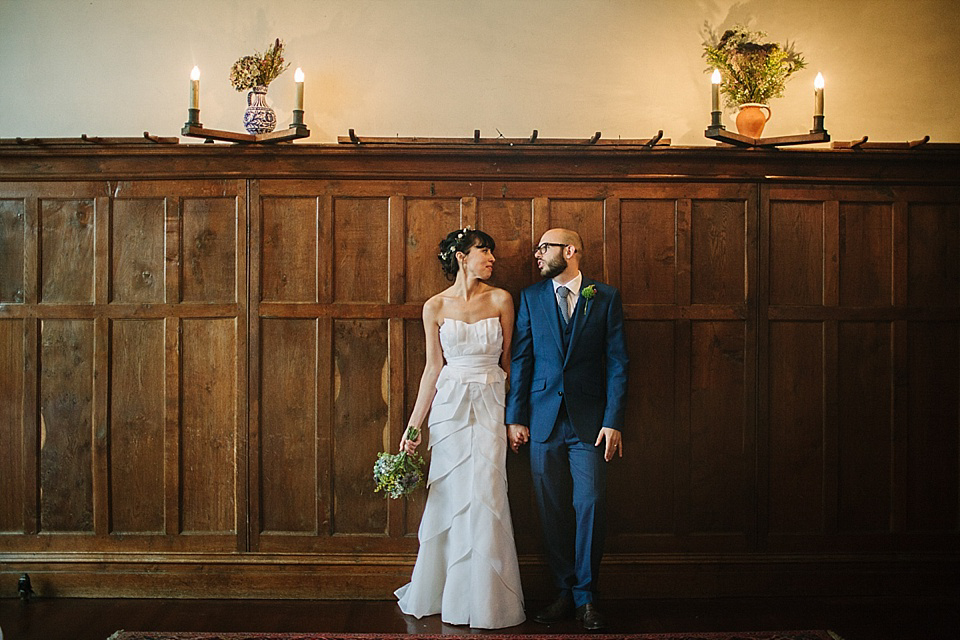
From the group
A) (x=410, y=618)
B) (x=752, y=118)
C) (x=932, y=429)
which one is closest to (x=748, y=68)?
(x=752, y=118)

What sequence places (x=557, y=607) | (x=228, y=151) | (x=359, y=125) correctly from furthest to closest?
(x=359, y=125) < (x=228, y=151) < (x=557, y=607)

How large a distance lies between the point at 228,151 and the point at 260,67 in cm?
59

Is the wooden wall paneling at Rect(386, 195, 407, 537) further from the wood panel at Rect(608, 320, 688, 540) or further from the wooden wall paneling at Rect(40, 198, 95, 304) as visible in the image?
the wooden wall paneling at Rect(40, 198, 95, 304)

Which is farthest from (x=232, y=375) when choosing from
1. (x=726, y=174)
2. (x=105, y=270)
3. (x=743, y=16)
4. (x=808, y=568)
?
(x=743, y=16)

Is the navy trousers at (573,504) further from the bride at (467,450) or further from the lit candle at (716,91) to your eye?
the lit candle at (716,91)

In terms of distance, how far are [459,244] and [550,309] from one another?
62cm

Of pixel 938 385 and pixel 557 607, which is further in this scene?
pixel 938 385

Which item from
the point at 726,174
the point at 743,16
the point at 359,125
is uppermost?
the point at 743,16

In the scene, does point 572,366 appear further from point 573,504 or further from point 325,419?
point 325,419

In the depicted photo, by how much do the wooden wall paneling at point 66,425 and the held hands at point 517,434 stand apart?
8.16ft

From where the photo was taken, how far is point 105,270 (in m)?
4.20

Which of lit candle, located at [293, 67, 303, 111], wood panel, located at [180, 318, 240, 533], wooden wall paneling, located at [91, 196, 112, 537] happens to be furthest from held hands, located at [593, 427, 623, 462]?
wooden wall paneling, located at [91, 196, 112, 537]

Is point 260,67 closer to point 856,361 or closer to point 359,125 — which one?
point 359,125

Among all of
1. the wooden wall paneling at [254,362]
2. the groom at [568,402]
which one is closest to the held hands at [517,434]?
the groom at [568,402]
